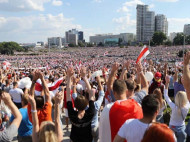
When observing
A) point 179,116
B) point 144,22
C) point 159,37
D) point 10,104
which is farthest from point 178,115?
point 144,22

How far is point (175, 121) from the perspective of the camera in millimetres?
4059

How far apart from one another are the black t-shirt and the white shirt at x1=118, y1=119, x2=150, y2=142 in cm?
98

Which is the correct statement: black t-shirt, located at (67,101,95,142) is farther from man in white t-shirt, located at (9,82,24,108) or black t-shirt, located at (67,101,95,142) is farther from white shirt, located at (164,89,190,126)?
man in white t-shirt, located at (9,82,24,108)

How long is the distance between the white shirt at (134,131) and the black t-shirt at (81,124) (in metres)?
Result: 0.98

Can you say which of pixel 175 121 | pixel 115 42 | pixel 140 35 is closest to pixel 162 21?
pixel 140 35

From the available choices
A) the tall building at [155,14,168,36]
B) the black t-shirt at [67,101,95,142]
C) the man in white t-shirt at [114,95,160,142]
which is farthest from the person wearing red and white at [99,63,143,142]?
the tall building at [155,14,168,36]

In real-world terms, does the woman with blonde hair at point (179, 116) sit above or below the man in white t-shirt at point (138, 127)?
below

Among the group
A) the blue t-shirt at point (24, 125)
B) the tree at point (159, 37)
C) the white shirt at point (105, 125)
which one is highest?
the tree at point (159, 37)

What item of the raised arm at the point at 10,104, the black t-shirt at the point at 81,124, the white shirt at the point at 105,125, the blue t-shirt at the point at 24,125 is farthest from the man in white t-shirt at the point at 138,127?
the blue t-shirt at the point at 24,125

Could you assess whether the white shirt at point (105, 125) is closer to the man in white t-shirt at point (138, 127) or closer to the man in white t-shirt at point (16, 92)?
the man in white t-shirt at point (138, 127)

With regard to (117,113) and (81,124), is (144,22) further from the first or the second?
(117,113)

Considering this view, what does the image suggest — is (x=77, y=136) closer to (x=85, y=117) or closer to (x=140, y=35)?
(x=85, y=117)

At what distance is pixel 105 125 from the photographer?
285cm

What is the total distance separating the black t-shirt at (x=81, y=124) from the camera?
10.8ft
